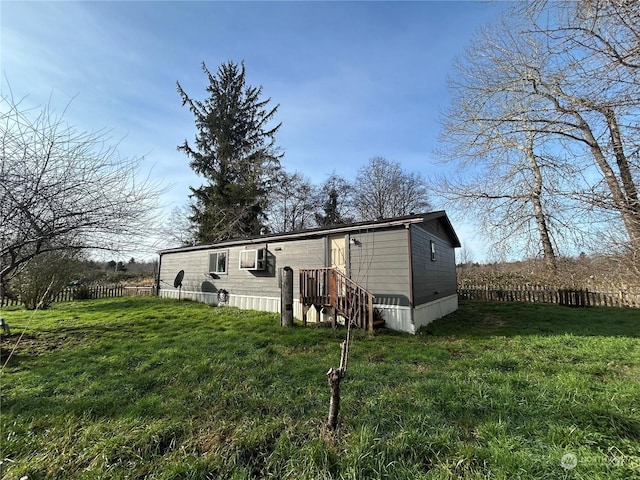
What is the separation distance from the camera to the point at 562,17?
342cm

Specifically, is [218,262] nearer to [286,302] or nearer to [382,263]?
[286,302]

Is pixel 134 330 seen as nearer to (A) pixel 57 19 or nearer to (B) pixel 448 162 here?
(A) pixel 57 19

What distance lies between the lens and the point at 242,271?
10.7 metres

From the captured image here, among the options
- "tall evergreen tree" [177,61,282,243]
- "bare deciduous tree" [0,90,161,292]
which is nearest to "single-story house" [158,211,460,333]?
"bare deciduous tree" [0,90,161,292]

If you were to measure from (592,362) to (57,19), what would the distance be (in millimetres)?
9051

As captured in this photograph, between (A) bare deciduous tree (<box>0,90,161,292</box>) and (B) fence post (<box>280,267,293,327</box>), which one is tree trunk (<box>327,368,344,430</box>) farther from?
(B) fence post (<box>280,267,293,327</box>)

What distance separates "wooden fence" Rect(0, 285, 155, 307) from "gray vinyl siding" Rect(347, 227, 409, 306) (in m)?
13.4

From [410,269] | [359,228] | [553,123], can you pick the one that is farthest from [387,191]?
[410,269]

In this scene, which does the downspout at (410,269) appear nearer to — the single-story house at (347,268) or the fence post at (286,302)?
the single-story house at (347,268)

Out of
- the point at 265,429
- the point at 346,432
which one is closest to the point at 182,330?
the point at 265,429

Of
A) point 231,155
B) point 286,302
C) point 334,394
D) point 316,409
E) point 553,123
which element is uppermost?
point 231,155

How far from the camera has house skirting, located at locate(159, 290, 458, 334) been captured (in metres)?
6.78

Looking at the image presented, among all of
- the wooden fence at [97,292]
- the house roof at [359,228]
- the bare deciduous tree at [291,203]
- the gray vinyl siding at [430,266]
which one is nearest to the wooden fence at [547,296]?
the gray vinyl siding at [430,266]

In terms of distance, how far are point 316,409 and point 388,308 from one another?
14.5 ft
